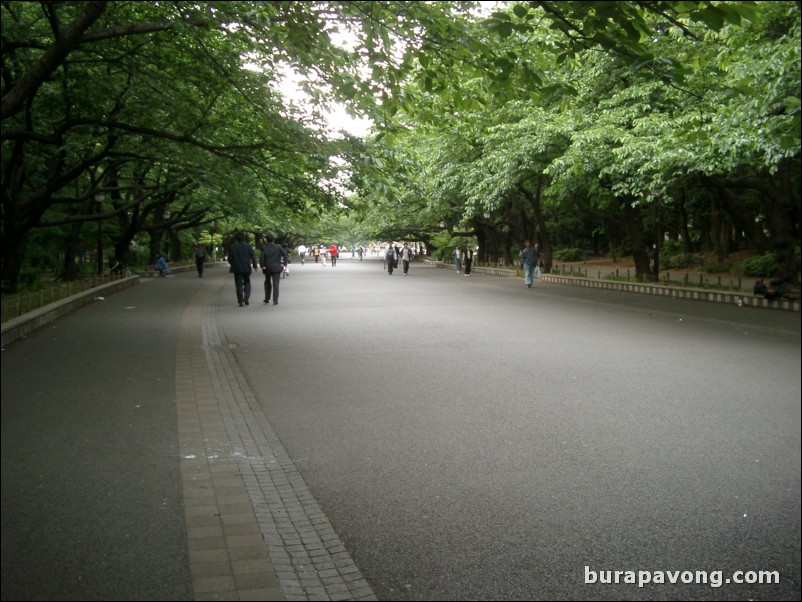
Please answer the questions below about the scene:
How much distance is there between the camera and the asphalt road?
349 cm

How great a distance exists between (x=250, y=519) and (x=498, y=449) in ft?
6.85

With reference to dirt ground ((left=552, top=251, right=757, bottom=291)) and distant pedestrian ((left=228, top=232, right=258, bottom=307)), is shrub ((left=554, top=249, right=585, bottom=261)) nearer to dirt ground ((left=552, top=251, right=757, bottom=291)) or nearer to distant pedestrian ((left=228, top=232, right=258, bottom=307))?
dirt ground ((left=552, top=251, right=757, bottom=291))

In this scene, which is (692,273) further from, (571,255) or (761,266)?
(571,255)

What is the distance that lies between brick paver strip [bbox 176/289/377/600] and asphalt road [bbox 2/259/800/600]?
108mm

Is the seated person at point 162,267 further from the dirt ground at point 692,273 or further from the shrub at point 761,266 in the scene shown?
the shrub at point 761,266

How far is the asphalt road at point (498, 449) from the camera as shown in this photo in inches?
137

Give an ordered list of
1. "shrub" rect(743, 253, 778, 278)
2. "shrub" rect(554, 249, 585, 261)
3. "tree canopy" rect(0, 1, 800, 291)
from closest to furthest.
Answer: "tree canopy" rect(0, 1, 800, 291) → "shrub" rect(743, 253, 778, 278) → "shrub" rect(554, 249, 585, 261)

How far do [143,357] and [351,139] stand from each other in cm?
460

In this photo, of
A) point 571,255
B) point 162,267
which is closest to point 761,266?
point 162,267

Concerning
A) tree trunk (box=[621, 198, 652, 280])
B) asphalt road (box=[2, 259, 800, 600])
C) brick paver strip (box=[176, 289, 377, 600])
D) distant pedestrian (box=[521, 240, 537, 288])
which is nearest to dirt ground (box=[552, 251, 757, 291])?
tree trunk (box=[621, 198, 652, 280])

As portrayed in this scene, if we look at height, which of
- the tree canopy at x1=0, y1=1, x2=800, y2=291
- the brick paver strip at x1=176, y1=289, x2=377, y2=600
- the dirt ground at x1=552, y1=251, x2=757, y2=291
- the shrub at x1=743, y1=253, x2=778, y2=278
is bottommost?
the brick paver strip at x1=176, y1=289, x2=377, y2=600

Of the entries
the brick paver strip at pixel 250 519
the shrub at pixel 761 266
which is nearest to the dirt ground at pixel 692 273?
the shrub at pixel 761 266

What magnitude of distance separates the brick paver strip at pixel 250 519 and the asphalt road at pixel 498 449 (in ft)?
0.35

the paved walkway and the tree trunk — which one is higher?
the tree trunk
